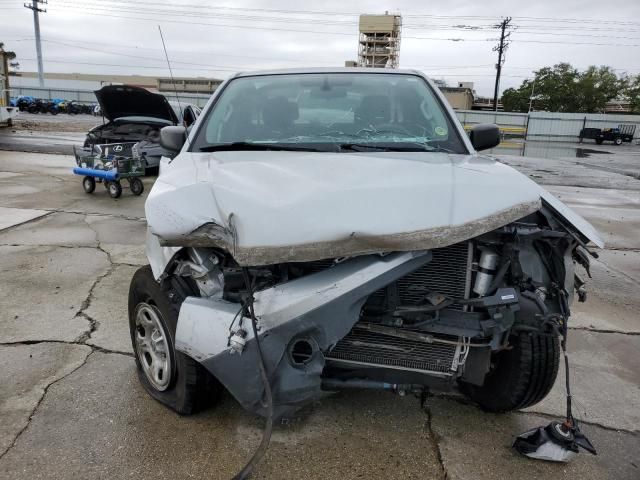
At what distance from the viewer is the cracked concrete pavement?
2.27m

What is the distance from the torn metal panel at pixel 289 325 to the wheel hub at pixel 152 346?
18.5 inches

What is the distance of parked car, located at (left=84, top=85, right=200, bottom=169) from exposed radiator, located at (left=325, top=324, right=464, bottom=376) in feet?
27.9

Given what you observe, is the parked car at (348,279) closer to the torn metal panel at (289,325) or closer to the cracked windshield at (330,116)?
the torn metal panel at (289,325)

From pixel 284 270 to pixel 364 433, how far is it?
1.10m

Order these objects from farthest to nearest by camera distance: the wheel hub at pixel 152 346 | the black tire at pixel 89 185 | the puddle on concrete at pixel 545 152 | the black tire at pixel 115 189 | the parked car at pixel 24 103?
1. the parked car at pixel 24 103
2. the puddle on concrete at pixel 545 152
3. the black tire at pixel 89 185
4. the black tire at pixel 115 189
5. the wheel hub at pixel 152 346

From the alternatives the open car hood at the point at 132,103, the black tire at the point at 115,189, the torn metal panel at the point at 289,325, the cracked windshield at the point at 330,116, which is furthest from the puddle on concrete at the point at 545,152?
the torn metal panel at the point at 289,325

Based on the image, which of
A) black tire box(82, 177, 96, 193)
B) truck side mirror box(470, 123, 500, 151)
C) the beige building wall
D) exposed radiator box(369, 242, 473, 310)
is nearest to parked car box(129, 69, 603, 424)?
exposed radiator box(369, 242, 473, 310)

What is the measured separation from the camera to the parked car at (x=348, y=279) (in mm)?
1875

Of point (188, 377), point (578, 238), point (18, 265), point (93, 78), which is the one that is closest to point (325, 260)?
point (188, 377)

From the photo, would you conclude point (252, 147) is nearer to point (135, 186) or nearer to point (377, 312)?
point (377, 312)

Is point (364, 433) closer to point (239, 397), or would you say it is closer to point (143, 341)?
point (239, 397)

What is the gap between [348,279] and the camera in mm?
1879

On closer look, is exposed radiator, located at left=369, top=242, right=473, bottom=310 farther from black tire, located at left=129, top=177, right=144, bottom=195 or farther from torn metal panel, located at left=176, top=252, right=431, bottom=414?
black tire, located at left=129, top=177, right=144, bottom=195

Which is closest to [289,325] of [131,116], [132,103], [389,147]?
[389,147]
